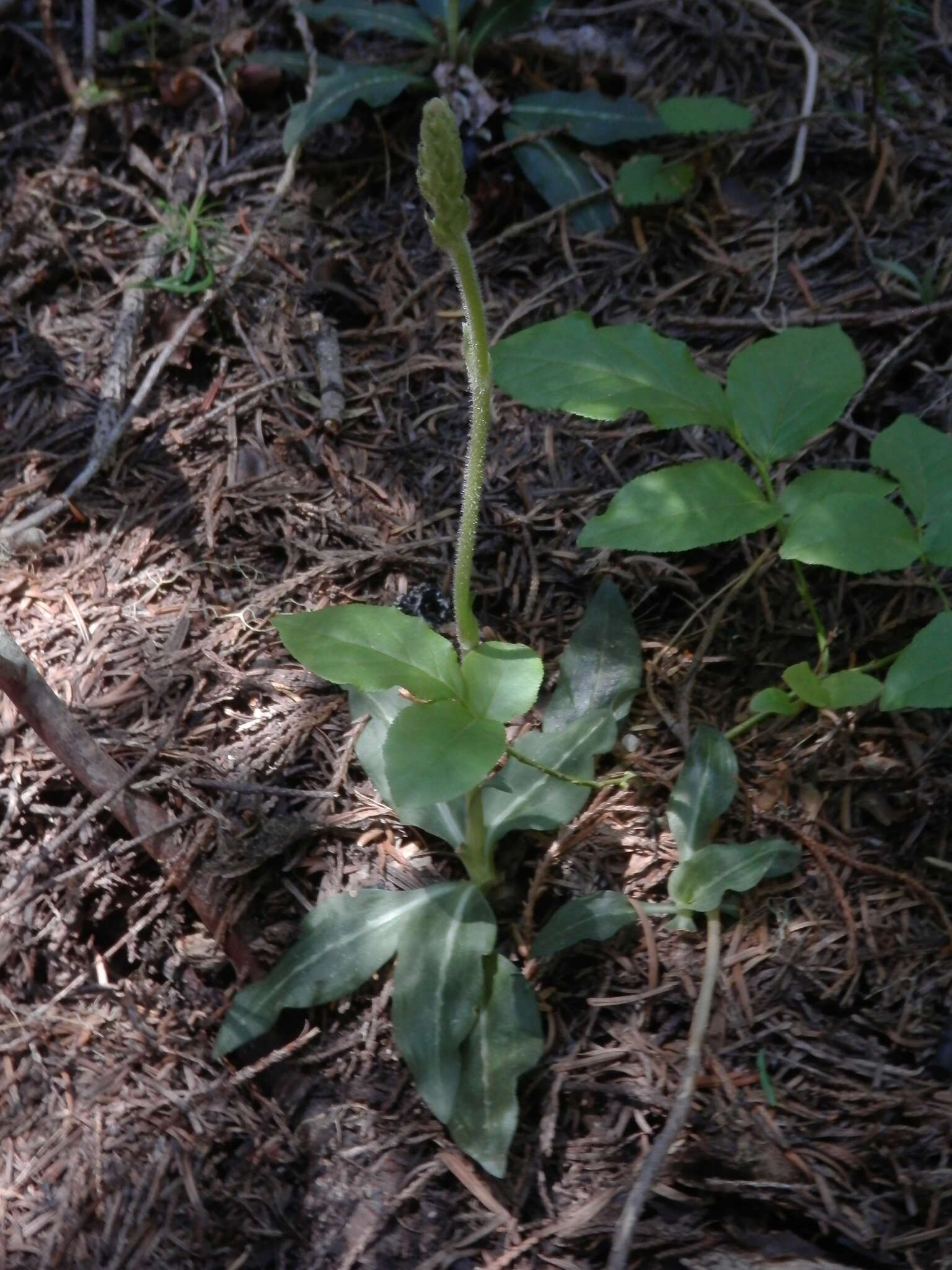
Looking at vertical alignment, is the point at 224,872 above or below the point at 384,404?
below

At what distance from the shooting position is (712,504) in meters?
1.94

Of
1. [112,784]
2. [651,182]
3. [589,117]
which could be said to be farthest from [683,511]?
[589,117]

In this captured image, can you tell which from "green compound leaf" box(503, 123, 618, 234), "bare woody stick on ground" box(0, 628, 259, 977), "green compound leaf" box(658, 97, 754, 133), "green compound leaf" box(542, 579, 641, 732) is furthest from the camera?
"green compound leaf" box(503, 123, 618, 234)

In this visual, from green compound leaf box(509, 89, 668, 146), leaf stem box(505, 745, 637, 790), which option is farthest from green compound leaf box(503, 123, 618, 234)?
leaf stem box(505, 745, 637, 790)

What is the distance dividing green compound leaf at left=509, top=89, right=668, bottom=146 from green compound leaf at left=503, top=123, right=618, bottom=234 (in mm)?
55

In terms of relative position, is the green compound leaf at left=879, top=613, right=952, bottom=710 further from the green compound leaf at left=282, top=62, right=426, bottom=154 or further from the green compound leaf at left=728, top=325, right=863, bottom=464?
the green compound leaf at left=282, top=62, right=426, bottom=154

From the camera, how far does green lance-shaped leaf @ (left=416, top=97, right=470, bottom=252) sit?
1521mm

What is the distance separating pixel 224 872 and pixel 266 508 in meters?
0.95

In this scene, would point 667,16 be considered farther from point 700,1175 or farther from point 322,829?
point 700,1175

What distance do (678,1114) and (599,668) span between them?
0.90m

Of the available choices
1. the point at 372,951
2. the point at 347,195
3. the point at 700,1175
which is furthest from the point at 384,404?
the point at 700,1175

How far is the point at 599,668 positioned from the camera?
2.23m

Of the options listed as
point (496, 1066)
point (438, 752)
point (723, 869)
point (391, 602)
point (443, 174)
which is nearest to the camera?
point (443, 174)

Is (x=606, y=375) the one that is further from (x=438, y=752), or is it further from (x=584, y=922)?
(x=584, y=922)
